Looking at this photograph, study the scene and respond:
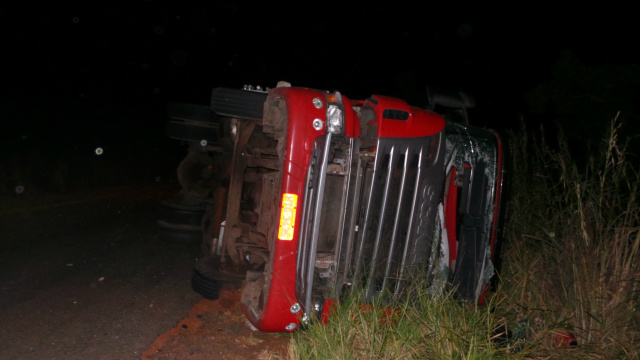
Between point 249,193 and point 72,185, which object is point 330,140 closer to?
point 249,193

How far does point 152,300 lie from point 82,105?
1142 centimetres

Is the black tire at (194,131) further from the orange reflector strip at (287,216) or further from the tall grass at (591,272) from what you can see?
the tall grass at (591,272)

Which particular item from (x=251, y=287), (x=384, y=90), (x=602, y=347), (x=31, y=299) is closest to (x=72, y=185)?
(x=31, y=299)

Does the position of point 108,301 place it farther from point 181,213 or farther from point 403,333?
point 403,333

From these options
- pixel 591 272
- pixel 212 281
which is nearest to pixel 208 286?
pixel 212 281

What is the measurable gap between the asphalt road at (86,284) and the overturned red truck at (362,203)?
1103 millimetres

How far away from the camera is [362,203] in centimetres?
391

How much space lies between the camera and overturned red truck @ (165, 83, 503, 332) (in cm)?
379

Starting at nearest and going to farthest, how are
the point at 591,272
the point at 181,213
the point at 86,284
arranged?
the point at 591,272
the point at 86,284
the point at 181,213

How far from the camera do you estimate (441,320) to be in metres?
3.70

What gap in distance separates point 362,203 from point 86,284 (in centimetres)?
315

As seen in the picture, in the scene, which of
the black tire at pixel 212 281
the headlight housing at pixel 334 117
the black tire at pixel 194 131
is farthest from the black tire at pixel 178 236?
the headlight housing at pixel 334 117

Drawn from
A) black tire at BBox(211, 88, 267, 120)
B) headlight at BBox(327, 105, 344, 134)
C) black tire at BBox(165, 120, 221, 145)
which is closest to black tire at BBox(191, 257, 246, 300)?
black tire at BBox(211, 88, 267, 120)

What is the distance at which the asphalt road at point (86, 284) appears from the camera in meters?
4.06
